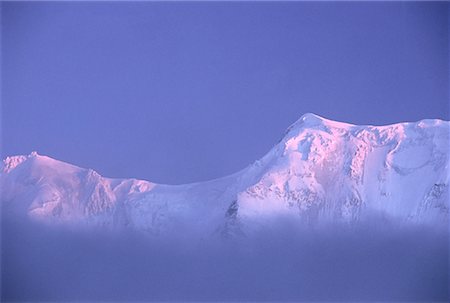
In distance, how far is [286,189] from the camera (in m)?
11.2

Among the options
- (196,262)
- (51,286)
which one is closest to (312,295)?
(196,262)

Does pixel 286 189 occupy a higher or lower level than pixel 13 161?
higher

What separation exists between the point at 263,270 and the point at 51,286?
255 centimetres

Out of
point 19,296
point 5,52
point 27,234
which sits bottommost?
point 19,296

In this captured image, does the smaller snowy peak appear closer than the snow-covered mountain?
Yes

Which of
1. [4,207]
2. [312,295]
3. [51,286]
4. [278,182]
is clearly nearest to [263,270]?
[312,295]

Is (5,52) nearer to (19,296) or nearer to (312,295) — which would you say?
(19,296)

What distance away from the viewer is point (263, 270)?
9984 mm

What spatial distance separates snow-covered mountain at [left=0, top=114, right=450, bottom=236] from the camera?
10.2m

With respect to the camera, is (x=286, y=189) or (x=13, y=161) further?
(x=286, y=189)

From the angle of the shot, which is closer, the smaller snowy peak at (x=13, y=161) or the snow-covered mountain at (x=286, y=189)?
the smaller snowy peak at (x=13, y=161)

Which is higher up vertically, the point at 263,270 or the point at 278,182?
the point at 278,182

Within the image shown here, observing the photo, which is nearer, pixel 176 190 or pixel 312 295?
pixel 312 295

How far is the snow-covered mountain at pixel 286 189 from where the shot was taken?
1021 cm
